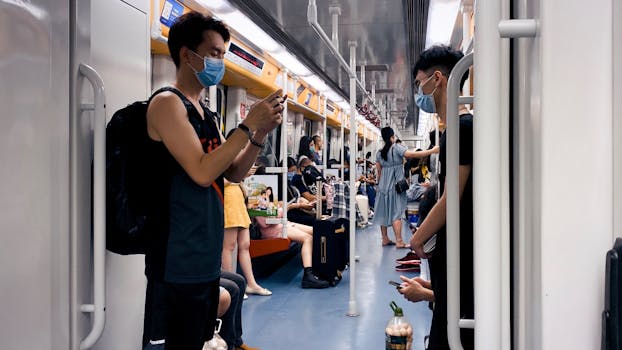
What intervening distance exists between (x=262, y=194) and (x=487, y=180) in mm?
5660

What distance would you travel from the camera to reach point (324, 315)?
16.6 ft

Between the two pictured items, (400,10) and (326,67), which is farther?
(326,67)

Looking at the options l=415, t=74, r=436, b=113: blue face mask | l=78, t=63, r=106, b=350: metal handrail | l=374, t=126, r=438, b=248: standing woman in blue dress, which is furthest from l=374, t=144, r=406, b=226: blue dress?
l=78, t=63, r=106, b=350: metal handrail

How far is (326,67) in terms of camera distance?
10711mm

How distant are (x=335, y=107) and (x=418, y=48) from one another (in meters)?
4.75

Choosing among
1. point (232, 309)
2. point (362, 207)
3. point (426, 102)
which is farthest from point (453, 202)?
point (362, 207)

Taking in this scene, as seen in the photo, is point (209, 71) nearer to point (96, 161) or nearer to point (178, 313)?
point (96, 161)

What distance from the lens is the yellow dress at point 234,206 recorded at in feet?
16.6

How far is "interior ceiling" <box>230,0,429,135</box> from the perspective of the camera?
6504mm

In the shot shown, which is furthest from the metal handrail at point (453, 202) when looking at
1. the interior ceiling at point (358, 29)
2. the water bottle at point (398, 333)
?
the interior ceiling at point (358, 29)

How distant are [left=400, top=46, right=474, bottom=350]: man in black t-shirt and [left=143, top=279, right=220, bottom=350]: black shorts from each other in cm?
85
